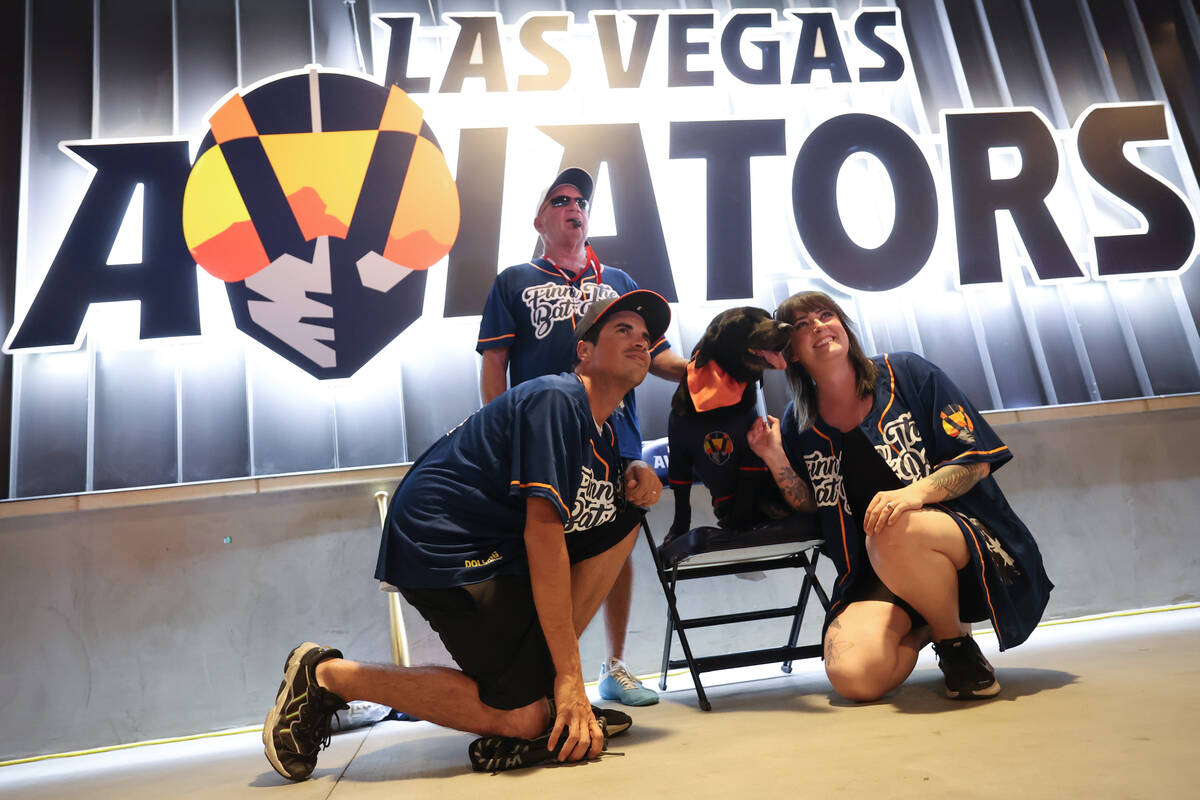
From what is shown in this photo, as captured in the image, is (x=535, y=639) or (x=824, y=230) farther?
(x=824, y=230)

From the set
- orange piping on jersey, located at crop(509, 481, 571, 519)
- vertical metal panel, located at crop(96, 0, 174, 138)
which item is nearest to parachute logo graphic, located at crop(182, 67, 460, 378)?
vertical metal panel, located at crop(96, 0, 174, 138)

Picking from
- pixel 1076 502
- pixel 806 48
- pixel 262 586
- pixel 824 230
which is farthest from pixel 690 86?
pixel 262 586

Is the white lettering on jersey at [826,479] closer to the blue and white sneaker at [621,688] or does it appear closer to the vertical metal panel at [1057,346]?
the blue and white sneaker at [621,688]

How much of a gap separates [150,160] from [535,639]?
2.66m

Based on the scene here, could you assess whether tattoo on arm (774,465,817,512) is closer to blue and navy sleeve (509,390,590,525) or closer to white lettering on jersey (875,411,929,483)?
white lettering on jersey (875,411,929,483)

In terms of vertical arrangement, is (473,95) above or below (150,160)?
above

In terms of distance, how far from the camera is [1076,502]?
352 cm

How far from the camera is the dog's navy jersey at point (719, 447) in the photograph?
7.36 ft

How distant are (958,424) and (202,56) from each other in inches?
130

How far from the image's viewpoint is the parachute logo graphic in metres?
3.22

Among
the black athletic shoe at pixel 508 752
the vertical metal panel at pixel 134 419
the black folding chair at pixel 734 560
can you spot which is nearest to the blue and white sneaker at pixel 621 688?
the black folding chair at pixel 734 560

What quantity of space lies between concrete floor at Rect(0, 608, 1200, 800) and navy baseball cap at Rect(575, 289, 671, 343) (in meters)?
0.93

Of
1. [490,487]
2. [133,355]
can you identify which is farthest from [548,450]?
[133,355]

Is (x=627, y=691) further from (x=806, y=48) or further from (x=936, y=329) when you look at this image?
(x=806, y=48)
